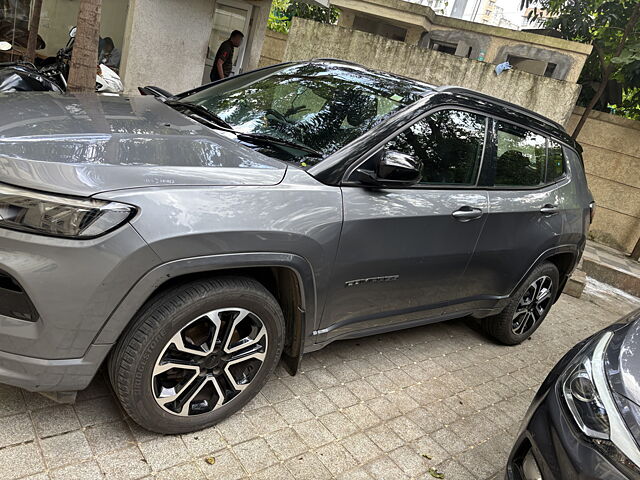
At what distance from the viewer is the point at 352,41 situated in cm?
867

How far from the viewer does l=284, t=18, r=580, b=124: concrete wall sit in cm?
788

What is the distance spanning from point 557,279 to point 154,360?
3.56 metres

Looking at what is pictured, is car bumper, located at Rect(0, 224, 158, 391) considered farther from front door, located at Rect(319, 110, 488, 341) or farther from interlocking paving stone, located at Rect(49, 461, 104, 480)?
front door, located at Rect(319, 110, 488, 341)

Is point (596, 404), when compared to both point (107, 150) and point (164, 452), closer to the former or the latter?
point (164, 452)

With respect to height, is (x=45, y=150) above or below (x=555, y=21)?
below

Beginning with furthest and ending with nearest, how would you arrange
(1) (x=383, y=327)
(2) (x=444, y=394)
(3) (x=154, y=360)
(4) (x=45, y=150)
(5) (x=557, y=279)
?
(5) (x=557, y=279), (2) (x=444, y=394), (1) (x=383, y=327), (3) (x=154, y=360), (4) (x=45, y=150)

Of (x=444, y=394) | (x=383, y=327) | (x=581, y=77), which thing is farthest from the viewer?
(x=581, y=77)

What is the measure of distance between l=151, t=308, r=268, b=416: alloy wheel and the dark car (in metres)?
1.28

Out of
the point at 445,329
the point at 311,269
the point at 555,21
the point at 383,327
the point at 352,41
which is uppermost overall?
the point at 555,21

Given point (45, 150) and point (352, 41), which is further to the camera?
point (352, 41)

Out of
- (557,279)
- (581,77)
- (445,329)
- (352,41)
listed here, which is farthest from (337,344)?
(581,77)

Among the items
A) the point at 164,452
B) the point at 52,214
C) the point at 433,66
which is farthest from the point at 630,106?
the point at 52,214

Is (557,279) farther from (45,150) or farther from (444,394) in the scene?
(45,150)

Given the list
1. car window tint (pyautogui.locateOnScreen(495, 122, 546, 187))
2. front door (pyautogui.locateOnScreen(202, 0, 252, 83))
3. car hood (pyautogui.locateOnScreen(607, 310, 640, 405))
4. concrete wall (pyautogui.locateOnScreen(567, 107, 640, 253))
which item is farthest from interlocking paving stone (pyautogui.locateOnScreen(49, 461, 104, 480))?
concrete wall (pyautogui.locateOnScreen(567, 107, 640, 253))
